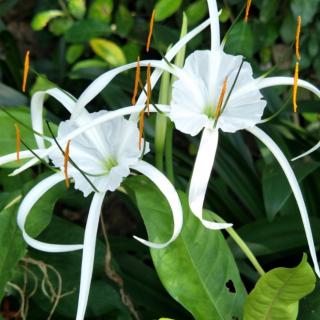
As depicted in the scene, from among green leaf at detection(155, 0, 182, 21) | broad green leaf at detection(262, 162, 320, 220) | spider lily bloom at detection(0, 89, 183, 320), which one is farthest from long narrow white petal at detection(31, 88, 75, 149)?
green leaf at detection(155, 0, 182, 21)

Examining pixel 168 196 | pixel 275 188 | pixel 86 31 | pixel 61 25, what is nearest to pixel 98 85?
pixel 168 196

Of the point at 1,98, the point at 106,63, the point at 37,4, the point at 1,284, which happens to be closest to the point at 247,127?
the point at 1,284

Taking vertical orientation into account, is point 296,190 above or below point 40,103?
below

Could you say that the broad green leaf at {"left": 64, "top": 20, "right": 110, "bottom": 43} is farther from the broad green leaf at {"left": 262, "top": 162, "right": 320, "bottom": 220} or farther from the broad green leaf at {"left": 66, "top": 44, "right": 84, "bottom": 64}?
the broad green leaf at {"left": 262, "top": 162, "right": 320, "bottom": 220}

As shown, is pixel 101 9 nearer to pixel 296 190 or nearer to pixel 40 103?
pixel 40 103

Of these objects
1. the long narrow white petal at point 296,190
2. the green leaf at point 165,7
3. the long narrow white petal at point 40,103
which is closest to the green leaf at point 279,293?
the long narrow white petal at point 296,190

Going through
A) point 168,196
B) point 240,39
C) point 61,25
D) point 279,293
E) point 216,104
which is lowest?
point 279,293
